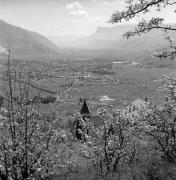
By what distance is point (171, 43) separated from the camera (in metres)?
12.5

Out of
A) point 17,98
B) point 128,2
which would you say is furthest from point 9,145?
point 128,2

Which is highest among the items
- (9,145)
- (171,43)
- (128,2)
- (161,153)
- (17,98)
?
(128,2)

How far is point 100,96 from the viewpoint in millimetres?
150875

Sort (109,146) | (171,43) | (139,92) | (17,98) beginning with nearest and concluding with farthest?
1. (17,98)
2. (171,43)
3. (109,146)
4. (139,92)


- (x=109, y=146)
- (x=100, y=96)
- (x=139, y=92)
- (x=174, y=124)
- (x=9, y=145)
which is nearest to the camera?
(x=9, y=145)

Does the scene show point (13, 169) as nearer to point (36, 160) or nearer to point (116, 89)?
point (36, 160)

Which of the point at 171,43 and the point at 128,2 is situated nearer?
the point at 128,2

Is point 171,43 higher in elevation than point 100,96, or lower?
higher

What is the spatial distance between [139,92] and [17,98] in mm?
154344

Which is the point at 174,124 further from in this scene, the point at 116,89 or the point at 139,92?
the point at 116,89

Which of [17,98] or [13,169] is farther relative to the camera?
[17,98]

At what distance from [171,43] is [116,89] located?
533 feet

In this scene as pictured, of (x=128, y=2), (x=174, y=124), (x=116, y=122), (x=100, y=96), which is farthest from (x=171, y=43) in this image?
(x=100, y=96)

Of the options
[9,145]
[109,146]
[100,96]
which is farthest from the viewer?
[100,96]
